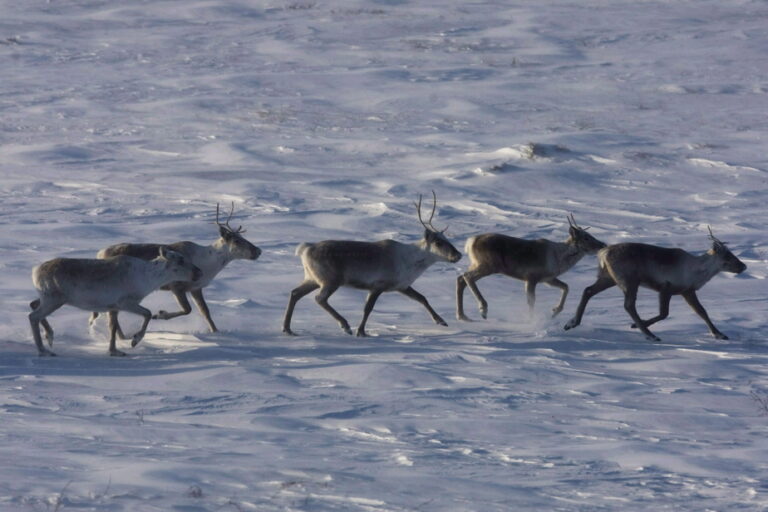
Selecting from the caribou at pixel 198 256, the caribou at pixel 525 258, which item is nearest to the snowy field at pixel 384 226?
the caribou at pixel 198 256

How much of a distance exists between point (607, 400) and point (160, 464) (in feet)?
12.7

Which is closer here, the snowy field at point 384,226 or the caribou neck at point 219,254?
the snowy field at point 384,226

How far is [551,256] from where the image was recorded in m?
14.2

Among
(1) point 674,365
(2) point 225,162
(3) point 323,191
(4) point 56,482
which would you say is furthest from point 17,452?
(2) point 225,162

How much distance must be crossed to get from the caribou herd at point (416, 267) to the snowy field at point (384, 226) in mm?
367

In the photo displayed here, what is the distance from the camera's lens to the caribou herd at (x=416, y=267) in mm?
13000

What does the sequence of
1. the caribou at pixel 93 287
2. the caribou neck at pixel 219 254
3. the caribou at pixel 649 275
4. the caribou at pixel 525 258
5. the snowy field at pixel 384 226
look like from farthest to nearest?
the caribou at pixel 525 258 < the caribou neck at pixel 219 254 < the caribou at pixel 649 275 < the caribou at pixel 93 287 < the snowy field at pixel 384 226

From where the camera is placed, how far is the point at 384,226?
17562 millimetres

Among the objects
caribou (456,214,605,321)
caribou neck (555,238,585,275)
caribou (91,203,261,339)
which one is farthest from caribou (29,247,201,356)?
caribou neck (555,238,585,275)

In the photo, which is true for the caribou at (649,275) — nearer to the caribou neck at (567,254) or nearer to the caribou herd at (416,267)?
the caribou herd at (416,267)

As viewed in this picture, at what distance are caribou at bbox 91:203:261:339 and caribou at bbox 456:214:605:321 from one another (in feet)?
7.15

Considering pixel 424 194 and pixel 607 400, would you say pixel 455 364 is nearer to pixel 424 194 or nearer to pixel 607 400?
pixel 607 400

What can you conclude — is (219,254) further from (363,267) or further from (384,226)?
(384,226)

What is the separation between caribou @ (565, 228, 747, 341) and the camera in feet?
43.9
